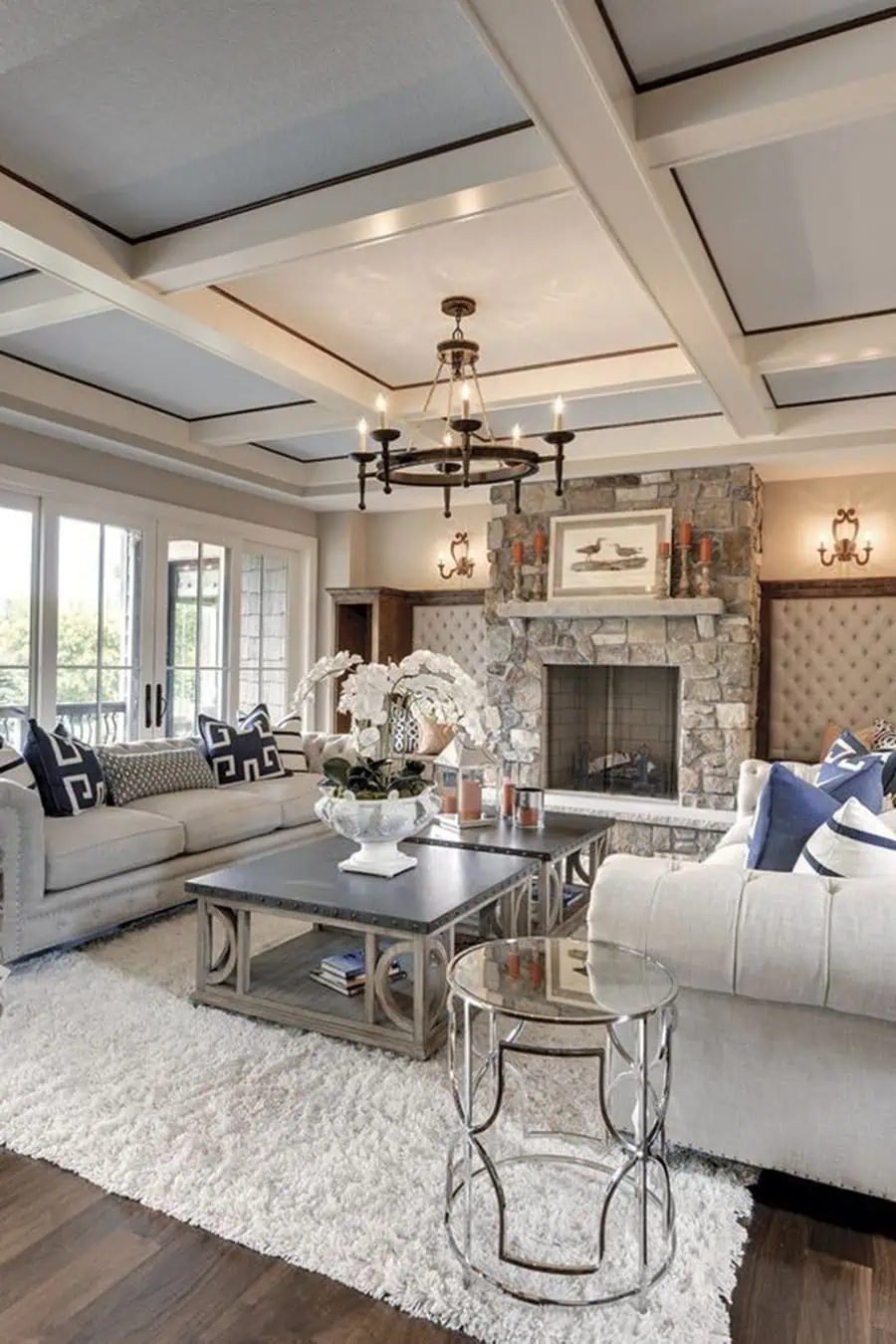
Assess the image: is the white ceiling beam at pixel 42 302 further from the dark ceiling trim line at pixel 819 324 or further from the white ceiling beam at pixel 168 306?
the dark ceiling trim line at pixel 819 324

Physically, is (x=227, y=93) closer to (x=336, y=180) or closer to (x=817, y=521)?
(x=336, y=180)

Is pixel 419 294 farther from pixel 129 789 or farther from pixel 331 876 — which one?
pixel 129 789

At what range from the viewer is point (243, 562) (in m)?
6.79

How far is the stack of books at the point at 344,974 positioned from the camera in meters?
2.88

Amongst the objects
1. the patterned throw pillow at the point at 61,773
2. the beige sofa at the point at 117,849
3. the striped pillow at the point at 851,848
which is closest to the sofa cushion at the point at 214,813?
the beige sofa at the point at 117,849

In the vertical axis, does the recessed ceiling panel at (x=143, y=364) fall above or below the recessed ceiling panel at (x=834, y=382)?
above

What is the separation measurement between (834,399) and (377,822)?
3.73m

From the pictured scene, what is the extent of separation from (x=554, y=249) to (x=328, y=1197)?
308 cm

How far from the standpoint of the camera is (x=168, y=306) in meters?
3.35

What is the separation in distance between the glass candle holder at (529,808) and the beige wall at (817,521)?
123 inches

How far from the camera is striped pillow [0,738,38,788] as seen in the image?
11.8 feet

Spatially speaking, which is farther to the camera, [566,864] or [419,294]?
[566,864]

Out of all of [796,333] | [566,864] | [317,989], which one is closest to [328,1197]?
[317,989]

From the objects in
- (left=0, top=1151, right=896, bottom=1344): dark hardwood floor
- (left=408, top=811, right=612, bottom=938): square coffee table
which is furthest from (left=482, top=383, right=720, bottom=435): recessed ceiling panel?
(left=0, top=1151, right=896, bottom=1344): dark hardwood floor
